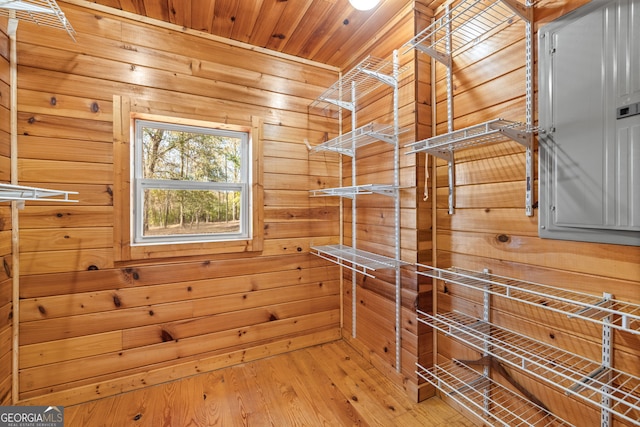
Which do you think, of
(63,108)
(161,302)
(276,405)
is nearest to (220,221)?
(161,302)

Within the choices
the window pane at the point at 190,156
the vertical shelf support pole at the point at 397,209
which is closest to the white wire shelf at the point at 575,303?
the vertical shelf support pole at the point at 397,209

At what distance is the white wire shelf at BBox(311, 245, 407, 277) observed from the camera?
167cm

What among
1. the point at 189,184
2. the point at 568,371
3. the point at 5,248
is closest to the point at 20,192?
the point at 5,248

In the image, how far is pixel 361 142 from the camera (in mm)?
2014

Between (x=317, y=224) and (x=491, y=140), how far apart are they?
133 centimetres

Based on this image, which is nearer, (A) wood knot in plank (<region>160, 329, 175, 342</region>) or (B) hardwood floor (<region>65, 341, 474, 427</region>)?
(B) hardwood floor (<region>65, 341, 474, 427</region>)

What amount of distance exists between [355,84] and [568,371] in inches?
78.7

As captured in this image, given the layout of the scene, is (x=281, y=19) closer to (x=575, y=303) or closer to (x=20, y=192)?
(x=20, y=192)

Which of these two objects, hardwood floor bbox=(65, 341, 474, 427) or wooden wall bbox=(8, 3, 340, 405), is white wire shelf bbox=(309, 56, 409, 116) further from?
hardwood floor bbox=(65, 341, 474, 427)

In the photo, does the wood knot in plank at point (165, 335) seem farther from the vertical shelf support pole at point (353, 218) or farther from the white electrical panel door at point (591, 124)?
the white electrical panel door at point (591, 124)

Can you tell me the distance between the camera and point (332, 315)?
7.60 ft

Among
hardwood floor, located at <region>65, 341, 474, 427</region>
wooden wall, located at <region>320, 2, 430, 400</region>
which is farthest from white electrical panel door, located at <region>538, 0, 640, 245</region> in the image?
hardwood floor, located at <region>65, 341, 474, 427</region>

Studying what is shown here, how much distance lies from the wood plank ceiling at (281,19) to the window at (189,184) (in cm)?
65

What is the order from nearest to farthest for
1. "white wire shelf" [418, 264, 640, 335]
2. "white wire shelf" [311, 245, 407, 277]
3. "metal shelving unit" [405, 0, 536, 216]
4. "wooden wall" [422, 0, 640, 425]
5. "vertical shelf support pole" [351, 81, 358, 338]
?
"white wire shelf" [418, 264, 640, 335], "wooden wall" [422, 0, 640, 425], "metal shelving unit" [405, 0, 536, 216], "white wire shelf" [311, 245, 407, 277], "vertical shelf support pole" [351, 81, 358, 338]
